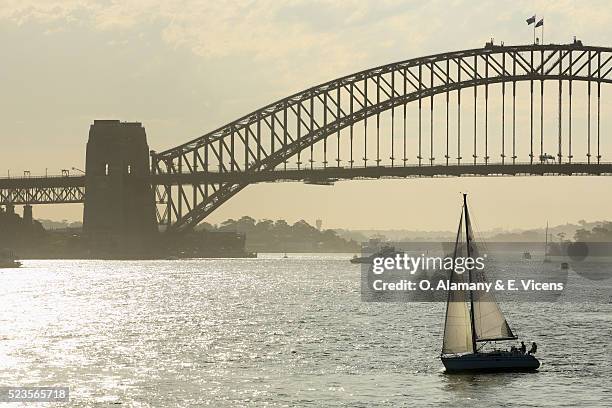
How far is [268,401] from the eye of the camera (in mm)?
51688

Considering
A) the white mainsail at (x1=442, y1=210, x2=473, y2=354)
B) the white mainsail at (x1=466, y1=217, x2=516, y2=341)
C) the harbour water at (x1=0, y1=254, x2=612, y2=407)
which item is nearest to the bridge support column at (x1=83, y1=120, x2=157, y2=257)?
the harbour water at (x1=0, y1=254, x2=612, y2=407)

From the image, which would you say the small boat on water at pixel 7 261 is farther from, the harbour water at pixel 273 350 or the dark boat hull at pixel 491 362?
the dark boat hull at pixel 491 362

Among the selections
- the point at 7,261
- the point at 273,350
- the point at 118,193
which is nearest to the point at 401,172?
the point at 118,193

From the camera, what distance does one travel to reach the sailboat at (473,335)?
59.9m

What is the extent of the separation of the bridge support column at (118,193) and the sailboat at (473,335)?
434ft

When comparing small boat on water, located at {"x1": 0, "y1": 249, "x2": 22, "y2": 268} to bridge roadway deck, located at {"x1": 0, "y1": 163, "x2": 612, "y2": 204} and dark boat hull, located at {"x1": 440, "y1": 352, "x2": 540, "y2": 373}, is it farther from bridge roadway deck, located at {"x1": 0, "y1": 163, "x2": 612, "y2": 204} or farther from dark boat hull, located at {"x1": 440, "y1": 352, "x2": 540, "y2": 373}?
dark boat hull, located at {"x1": 440, "y1": 352, "x2": 540, "y2": 373}

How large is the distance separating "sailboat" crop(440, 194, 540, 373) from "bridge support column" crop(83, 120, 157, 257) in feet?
434

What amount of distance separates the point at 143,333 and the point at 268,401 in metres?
27.6

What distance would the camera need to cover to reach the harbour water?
176 feet

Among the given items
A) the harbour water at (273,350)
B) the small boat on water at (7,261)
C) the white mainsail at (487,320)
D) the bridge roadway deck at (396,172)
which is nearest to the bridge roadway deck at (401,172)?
the bridge roadway deck at (396,172)

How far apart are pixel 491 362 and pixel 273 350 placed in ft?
39.6

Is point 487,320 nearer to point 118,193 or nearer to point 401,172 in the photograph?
point 401,172

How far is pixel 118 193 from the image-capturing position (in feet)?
632

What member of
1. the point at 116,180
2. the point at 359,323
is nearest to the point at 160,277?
the point at 116,180
